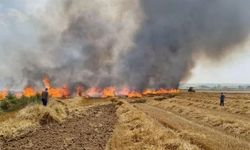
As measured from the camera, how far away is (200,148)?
1878 cm

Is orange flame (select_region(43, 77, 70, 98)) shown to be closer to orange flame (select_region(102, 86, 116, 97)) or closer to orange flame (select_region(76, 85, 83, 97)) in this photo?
orange flame (select_region(76, 85, 83, 97))

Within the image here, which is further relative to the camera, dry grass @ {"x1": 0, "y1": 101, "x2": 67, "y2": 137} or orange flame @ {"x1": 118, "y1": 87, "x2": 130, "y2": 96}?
orange flame @ {"x1": 118, "y1": 87, "x2": 130, "y2": 96}

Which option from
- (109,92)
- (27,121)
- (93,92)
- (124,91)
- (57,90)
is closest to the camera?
(27,121)

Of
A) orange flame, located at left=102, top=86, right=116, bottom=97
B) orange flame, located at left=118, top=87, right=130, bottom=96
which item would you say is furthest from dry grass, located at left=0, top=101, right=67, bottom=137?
orange flame, located at left=118, top=87, right=130, bottom=96

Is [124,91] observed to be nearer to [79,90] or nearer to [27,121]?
[79,90]

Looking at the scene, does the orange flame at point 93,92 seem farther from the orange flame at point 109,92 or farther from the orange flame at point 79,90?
the orange flame at point 79,90

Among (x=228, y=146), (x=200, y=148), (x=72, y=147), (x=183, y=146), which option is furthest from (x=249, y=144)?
(x=72, y=147)

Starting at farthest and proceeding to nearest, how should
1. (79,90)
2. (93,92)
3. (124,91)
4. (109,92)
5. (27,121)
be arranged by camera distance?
(79,90)
(93,92)
(124,91)
(109,92)
(27,121)

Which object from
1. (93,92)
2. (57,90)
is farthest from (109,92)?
(57,90)

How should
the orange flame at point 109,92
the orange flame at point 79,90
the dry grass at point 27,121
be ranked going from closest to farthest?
the dry grass at point 27,121 < the orange flame at point 109,92 < the orange flame at point 79,90

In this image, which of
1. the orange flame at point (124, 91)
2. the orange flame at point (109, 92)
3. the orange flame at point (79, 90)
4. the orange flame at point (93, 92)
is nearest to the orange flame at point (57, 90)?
the orange flame at point (79, 90)

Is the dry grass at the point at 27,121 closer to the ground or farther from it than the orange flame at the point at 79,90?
closer to the ground

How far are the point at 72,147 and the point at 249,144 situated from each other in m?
9.58

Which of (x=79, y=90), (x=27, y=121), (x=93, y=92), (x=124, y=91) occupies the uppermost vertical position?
(x=79, y=90)
